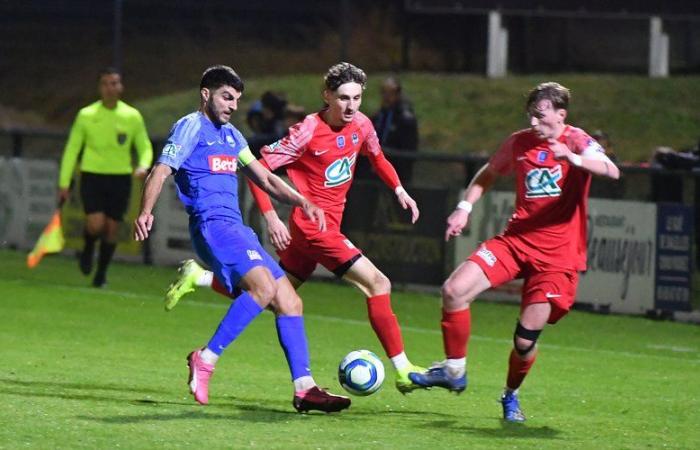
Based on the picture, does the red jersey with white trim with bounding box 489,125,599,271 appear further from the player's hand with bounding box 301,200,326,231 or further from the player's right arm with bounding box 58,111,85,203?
the player's right arm with bounding box 58,111,85,203

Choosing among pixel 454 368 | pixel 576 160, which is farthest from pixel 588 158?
pixel 454 368

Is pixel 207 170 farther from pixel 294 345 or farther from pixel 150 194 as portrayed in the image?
pixel 294 345

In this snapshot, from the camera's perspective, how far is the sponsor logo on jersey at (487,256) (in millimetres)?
9375

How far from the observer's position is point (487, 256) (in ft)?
30.9

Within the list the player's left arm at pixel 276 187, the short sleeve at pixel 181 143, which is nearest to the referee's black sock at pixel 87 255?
the player's left arm at pixel 276 187

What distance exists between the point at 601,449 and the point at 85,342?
5.41 metres

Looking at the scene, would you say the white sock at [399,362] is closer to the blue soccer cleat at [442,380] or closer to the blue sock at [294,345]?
the blue soccer cleat at [442,380]

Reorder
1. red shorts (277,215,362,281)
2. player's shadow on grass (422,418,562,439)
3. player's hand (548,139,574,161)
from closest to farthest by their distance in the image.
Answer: player's hand (548,139,574,161)
player's shadow on grass (422,418,562,439)
red shorts (277,215,362,281)

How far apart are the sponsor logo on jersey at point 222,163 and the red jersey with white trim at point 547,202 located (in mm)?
1565

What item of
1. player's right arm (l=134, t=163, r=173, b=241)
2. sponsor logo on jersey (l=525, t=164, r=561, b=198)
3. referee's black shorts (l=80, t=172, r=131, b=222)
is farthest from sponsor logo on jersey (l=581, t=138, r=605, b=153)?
referee's black shorts (l=80, t=172, r=131, b=222)

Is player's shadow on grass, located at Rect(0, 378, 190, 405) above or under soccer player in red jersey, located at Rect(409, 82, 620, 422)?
under

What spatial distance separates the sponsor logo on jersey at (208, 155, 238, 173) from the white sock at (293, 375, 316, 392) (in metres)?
1.30

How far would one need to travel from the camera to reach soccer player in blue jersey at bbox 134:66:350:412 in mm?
9242

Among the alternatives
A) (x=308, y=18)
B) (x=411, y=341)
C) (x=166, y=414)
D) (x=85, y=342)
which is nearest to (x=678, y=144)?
(x=308, y=18)
